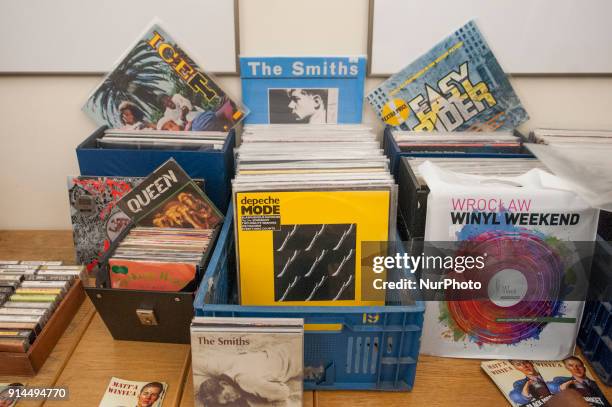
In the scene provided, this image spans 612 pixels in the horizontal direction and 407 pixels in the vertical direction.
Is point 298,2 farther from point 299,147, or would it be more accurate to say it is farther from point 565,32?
point 565,32

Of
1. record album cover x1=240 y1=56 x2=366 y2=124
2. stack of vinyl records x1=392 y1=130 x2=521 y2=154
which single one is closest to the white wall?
record album cover x1=240 y1=56 x2=366 y2=124

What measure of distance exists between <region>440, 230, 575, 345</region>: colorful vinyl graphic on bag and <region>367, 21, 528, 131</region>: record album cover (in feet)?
1.69

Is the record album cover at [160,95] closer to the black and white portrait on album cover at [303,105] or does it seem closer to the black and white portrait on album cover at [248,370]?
the black and white portrait on album cover at [303,105]

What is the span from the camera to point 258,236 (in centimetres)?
101

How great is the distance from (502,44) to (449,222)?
25.1 inches

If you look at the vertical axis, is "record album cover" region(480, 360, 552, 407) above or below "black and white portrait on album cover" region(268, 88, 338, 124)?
below

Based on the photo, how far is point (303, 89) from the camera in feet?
4.41

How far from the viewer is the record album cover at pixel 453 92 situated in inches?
51.0

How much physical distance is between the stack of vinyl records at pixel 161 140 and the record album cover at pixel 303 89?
0.15 meters

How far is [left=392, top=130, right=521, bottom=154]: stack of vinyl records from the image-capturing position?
1245 mm

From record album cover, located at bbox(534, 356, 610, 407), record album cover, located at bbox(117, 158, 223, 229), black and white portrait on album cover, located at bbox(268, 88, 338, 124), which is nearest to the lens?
record album cover, located at bbox(534, 356, 610, 407)

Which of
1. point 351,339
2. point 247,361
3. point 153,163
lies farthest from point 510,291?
point 153,163

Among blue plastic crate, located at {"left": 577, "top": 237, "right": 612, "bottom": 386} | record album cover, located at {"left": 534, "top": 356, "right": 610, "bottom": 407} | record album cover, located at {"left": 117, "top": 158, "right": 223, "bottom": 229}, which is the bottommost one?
record album cover, located at {"left": 534, "top": 356, "right": 610, "bottom": 407}

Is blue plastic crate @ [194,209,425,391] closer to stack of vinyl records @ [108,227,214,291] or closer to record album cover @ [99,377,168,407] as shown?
stack of vinyl records @ [108,227,214,291]
